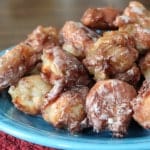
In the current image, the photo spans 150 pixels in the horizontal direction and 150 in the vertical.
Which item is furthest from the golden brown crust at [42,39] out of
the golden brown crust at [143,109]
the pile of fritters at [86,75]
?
the golden brown crust at [143,109]

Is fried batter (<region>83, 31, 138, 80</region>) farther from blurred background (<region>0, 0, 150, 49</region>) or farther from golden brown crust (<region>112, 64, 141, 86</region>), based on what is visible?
blurred background (<region>0, 0, 150, 49</region>)

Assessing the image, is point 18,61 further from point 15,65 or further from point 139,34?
Answer: point 139,34

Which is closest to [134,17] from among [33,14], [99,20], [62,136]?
[99,20]

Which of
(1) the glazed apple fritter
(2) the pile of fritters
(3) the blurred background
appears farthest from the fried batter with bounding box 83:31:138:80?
(3) the blurred background

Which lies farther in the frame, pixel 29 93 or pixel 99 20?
pixel 99 20

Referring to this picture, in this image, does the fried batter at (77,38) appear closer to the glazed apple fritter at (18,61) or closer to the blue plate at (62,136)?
the glazed apple fritter at (18,61)

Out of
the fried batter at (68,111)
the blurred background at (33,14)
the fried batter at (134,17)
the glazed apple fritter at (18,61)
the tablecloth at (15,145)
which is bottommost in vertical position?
the blurred background at (33,14)
